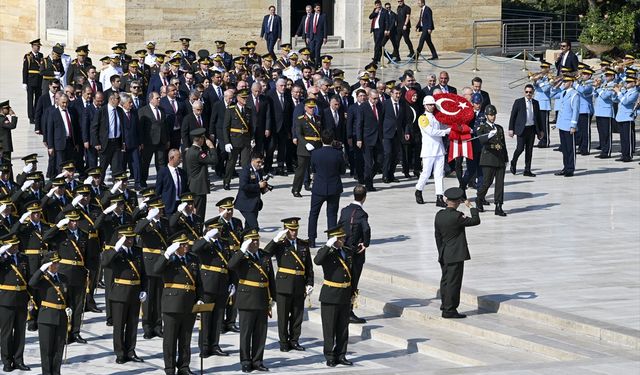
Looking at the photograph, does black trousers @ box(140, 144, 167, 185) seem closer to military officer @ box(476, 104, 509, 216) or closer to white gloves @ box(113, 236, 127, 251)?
military officer @ box(476, 104, 509, 216)

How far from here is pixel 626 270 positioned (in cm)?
1972

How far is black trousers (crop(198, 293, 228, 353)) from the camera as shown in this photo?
16.8 m

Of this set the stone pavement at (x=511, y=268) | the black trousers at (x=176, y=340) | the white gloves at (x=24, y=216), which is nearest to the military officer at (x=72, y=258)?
the stone pavement at (x=511, y=268)

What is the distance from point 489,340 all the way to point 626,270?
10.3ft

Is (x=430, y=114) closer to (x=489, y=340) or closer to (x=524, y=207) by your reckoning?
(x=524, y=207)

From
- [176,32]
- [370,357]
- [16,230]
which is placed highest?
[176,32]

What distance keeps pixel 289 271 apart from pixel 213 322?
95 cm

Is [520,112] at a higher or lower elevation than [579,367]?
higher

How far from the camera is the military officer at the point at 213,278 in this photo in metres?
16.7

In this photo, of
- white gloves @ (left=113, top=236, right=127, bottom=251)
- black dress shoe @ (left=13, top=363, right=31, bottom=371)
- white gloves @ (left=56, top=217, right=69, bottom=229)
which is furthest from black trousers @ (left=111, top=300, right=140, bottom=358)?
white gloves @ (left=56, top=217, right=69, bottom=229)

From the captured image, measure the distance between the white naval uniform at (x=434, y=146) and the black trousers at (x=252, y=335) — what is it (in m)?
7.14

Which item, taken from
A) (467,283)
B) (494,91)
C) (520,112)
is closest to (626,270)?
(467,283)

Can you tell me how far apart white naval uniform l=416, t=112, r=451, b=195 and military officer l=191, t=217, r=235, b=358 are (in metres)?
6.72

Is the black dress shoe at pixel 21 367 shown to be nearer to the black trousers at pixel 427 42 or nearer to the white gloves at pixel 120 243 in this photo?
the white gloves at pixel 120 243
